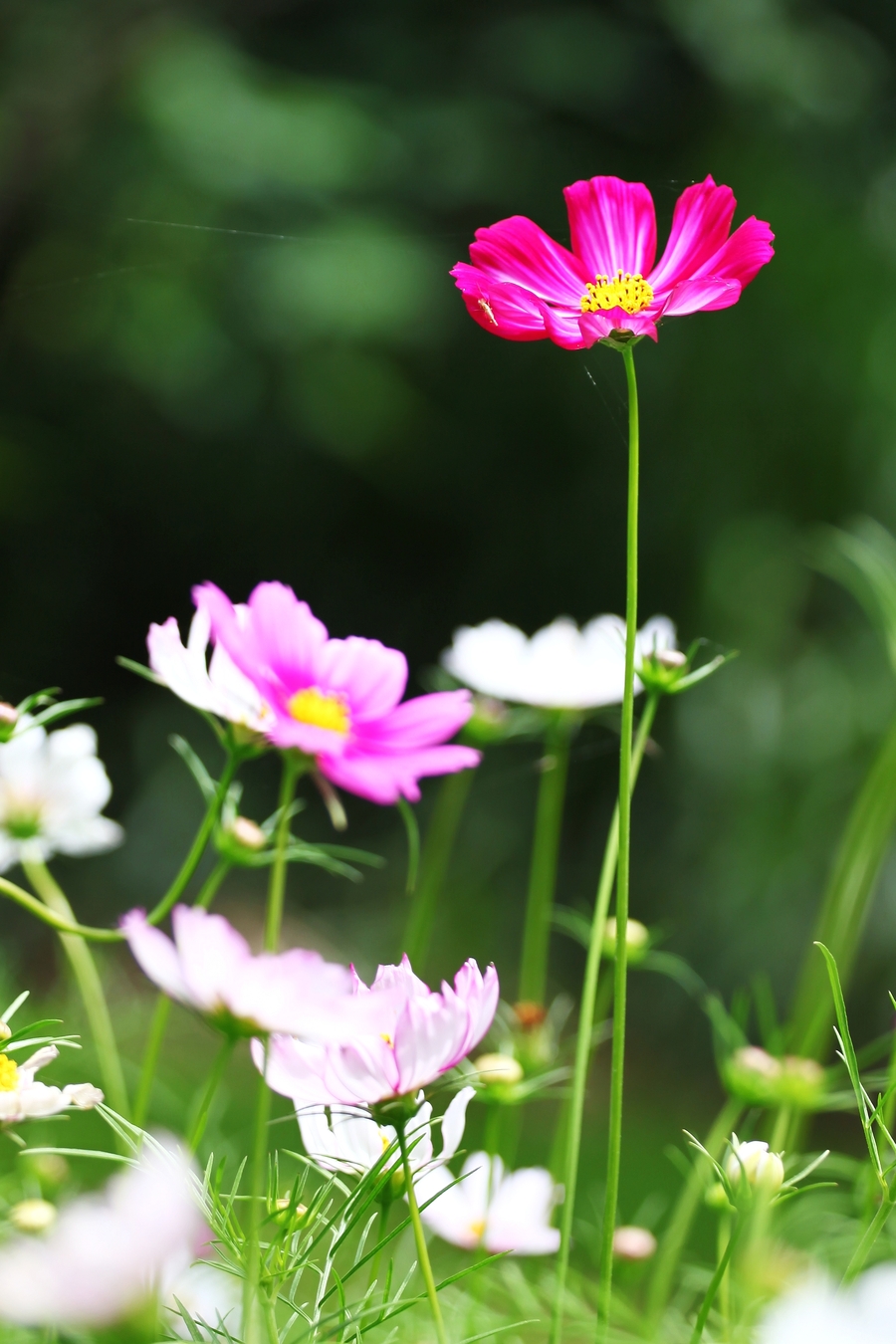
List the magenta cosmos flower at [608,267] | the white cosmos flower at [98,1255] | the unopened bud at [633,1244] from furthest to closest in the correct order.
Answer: the unopened bud at [633,1244] < the magenta cosmos flower at [608,267] < the white cosmos flower at [98,1255]

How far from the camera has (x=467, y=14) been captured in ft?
6.51

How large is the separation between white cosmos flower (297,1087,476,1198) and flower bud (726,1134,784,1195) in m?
0.04

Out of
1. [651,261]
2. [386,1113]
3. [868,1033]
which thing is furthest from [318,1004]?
[868,1033]

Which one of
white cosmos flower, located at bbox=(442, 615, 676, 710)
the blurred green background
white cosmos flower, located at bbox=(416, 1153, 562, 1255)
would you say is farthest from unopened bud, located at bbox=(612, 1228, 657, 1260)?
the blurred green background

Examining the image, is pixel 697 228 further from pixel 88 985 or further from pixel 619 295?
pixel 88 985

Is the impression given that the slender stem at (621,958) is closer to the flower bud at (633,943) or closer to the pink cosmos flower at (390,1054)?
the pink cosmos flower at (390,1054)

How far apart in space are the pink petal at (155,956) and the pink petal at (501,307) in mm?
119

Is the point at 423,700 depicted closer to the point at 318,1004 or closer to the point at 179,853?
the point at 318,1004

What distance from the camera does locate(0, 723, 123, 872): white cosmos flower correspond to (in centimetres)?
26

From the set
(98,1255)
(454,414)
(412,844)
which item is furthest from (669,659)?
(454,414)

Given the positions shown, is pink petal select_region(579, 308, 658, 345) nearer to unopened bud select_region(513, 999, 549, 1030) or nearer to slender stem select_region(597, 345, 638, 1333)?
slender stem select_region(597, 345, 638, 1333)

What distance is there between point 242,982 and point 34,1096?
5cm

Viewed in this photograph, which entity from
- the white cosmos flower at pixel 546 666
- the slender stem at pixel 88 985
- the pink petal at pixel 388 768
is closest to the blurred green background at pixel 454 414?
the white cosmos flower at pixel 546 666

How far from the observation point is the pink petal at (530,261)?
0.21 meters
